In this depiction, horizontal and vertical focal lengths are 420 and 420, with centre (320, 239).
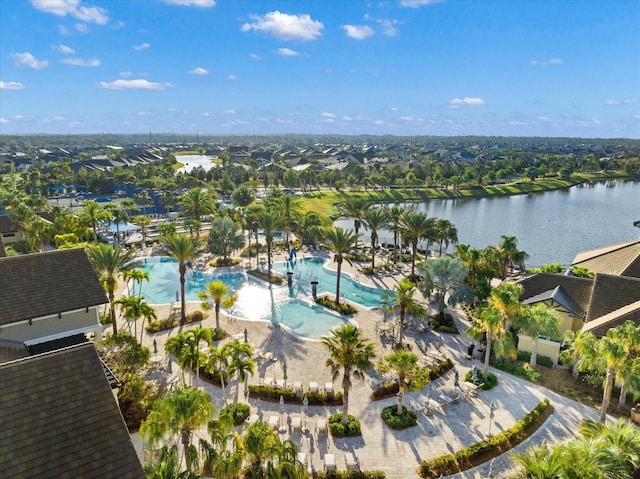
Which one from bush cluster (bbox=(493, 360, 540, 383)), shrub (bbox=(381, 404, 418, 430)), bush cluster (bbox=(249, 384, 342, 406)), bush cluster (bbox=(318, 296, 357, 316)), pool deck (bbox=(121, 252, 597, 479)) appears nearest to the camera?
pool deck (bbox=(121, 252, 597, 479))

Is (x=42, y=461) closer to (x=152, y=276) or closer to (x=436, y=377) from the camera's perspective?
(x=436, y=377)

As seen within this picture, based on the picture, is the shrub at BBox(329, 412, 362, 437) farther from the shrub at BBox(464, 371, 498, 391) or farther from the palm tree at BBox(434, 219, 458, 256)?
the palm tree at BBox(434, 219, 458, 256)

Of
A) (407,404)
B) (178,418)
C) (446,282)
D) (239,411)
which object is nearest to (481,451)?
(407,404)

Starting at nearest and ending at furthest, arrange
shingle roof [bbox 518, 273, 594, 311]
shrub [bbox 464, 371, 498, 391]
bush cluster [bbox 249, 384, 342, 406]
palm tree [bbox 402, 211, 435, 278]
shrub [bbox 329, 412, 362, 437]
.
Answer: shrub [bbox 329, 412, 362, 437], bush cluster [bbox 249, 384, 342, 406], shrub [bbox 464, 371, 498, 391], shingle roof [bbox 518, 273, 594, 311], palm tree [bbox 402, 211, 435, 278]

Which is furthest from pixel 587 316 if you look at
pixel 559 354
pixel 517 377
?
pixel 517 377

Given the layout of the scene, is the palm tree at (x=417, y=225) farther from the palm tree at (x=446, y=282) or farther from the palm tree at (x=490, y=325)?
the palm tree at (x=490, y=325)

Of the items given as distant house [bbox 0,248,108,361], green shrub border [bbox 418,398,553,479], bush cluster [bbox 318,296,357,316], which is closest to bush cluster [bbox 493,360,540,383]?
green shrub border [bbox 418,398,553,479]

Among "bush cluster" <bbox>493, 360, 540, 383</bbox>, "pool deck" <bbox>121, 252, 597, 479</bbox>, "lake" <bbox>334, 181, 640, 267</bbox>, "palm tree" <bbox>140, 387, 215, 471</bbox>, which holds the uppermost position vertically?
"palm tree" <bbox>140, 387, 215, 471</bbox>

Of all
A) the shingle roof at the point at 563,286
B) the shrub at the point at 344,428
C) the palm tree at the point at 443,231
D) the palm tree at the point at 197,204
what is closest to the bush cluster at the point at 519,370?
the shingle roof at the point at 563,286
